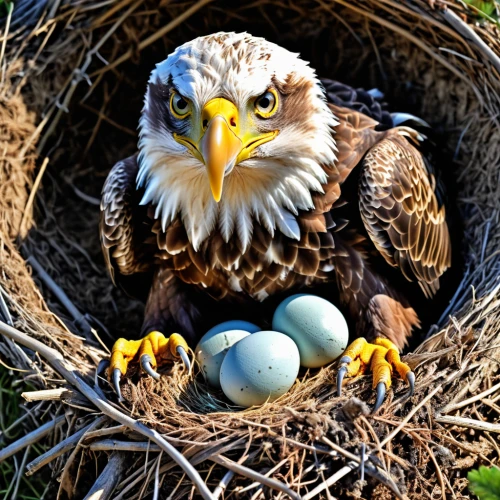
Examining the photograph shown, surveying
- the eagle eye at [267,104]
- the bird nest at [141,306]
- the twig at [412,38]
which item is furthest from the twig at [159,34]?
the eagle eye at [267,104]

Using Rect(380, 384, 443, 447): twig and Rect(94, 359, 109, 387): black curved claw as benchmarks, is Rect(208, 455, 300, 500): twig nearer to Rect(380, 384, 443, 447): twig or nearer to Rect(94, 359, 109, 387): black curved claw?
Rect(380, 384, 443, 447): twig

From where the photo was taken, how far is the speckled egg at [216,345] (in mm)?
4301

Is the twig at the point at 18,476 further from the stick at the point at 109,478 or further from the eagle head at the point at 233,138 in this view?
the eagle head at the point at 233,138

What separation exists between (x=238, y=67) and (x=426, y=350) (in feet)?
5.80

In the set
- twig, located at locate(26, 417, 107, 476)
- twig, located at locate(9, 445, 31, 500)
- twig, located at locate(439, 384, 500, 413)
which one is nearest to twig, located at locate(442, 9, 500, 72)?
twig, located at locate(439, 384, 500, 413)

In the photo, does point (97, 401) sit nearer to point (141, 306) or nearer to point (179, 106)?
point (179, 106)

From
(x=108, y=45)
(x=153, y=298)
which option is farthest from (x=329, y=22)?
(x=153, y=298)

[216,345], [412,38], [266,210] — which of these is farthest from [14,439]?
[412,38]

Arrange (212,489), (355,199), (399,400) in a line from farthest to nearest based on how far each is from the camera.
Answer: (355,199) → (399,400) → (212,489)

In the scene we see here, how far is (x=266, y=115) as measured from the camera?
4078mm

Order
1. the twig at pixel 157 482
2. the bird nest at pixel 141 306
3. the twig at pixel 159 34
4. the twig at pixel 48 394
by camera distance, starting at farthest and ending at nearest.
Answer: the twig at pixel 159 34, the twig at pixel 48 394, the bird nest at pixel 141 306, the twig at pixel 157 482

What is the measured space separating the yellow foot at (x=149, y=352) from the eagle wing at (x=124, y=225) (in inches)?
20.8

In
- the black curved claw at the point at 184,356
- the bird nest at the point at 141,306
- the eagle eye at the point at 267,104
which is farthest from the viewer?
the black curved claw at the point at 184,356

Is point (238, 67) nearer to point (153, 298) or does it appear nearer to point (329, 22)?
point (153, 298)
